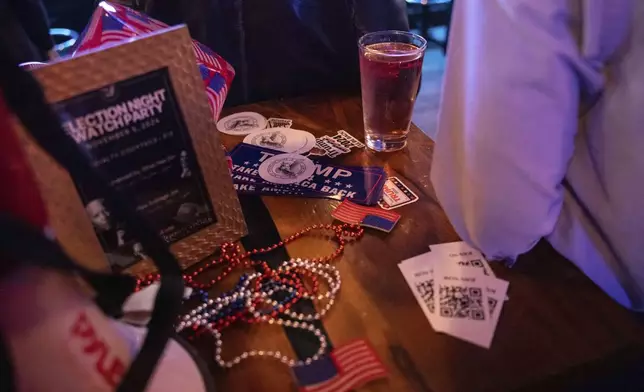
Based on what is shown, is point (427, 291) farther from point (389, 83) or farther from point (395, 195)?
point (389, 83)

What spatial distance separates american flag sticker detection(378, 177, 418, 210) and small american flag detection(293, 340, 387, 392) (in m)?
0.25

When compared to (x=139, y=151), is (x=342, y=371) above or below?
below

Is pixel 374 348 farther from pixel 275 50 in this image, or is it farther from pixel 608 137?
pixel 275 50

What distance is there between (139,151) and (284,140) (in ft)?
1.09

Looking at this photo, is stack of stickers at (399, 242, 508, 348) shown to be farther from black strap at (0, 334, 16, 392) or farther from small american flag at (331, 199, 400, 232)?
black strap at (0, 334, 16, 392)

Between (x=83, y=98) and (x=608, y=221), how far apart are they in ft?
1.71

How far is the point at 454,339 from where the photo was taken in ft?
1.75

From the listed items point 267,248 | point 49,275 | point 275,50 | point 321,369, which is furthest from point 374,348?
point 275,50

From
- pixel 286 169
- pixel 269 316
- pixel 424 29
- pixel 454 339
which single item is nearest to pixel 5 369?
pixel 269 316

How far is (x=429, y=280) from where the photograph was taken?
60 cm

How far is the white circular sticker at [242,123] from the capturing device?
0.91 meters

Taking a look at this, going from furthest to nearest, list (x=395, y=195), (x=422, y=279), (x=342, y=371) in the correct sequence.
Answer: (x=395, y=195) < (x=422, y=279) < (x=342, y=371)

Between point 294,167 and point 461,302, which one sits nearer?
point 461,302

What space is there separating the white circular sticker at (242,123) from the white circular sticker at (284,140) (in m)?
0.02
